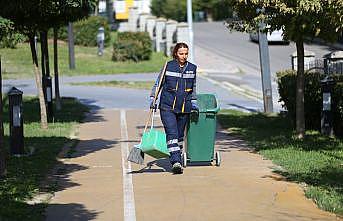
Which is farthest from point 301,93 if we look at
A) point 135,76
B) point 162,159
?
point 135,76

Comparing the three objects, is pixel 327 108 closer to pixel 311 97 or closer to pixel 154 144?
pixel 311 97

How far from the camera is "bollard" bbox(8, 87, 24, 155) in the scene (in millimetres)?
11228

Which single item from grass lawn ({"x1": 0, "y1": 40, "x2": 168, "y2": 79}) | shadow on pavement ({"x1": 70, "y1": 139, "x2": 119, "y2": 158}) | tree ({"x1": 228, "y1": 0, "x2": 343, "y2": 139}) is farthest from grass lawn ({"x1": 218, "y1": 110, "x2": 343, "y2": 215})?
grass lawn ({"x1": 0, "y1": 40, "x2": 168, "y2": 79})

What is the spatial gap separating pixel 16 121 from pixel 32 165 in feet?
3.31

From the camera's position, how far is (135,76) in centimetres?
3020

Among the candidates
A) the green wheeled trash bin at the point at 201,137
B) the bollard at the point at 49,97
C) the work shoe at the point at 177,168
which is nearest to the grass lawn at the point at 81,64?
the bollard at the point at 49,97

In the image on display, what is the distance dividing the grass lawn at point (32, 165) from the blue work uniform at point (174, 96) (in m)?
1.74

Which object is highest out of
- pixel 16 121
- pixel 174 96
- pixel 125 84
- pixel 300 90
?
pixel 174 96

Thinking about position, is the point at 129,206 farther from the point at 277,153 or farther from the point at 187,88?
the point at 277,153

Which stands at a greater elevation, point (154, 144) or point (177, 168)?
point (154, 144)

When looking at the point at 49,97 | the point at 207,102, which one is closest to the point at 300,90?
the point at 207,102

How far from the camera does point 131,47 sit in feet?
112

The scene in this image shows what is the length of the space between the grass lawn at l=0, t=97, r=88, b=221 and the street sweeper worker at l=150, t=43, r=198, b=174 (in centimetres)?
173

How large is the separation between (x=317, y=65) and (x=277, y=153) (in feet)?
18.3
